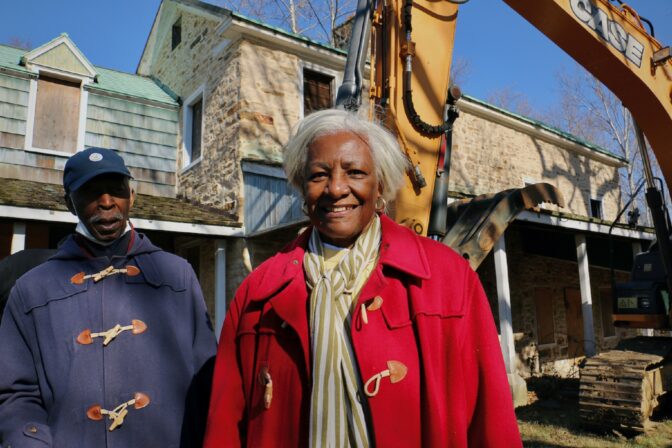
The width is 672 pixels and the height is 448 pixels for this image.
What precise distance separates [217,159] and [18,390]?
24.4 feet

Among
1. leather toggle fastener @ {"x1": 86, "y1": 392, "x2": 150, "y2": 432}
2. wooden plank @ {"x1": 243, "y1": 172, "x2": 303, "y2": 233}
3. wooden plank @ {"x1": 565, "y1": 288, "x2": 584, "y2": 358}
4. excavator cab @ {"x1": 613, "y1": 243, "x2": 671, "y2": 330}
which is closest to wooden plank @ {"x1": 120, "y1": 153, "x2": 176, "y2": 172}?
wooden plank @ {"x1": 243, "y1": 172, "x2": 303, "y2": 233}

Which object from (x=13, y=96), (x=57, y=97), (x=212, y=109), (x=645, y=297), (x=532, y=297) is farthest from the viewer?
(x=532, y=297)

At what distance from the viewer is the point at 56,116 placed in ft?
28.1

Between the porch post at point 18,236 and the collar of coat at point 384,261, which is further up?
the porch post at point 18,236

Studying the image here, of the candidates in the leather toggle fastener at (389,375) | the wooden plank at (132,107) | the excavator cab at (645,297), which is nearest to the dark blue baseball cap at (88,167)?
the leather toggle fastener at (389,375)

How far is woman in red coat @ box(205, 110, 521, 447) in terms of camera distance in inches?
50.2

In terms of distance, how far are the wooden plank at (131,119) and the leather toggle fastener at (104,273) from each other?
27.0 feet

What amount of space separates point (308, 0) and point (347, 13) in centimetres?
158

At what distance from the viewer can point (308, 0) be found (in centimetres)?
1827

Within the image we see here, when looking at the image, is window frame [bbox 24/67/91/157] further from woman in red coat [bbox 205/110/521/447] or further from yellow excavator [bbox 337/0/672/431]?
woman in red coat [bbox 205/110/521/447]

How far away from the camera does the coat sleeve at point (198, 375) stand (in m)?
1.73

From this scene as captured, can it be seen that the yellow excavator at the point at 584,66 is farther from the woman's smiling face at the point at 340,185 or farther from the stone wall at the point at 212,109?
the stone wall at the point at 212,109

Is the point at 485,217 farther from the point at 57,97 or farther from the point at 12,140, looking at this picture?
the point at 57,97

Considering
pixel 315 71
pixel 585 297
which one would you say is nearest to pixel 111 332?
pixel 315 71
